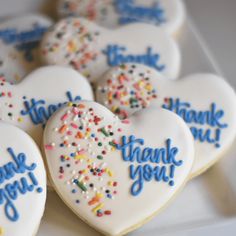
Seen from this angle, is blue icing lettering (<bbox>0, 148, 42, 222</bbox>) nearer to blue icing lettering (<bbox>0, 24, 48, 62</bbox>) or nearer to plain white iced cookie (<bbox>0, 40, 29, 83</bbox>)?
plain white iced cookie (<bbox>0, 40, 29, 83</bbox>)

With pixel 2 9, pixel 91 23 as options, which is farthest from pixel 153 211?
pixel 2 9

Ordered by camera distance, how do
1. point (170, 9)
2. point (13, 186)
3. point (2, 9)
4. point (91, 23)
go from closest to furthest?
point (13, 186), point (91, 23), point (170, 9), point (2, 9)

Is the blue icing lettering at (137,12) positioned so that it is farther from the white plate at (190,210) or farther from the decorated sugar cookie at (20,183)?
the decorated sugar cookie at (20,183)

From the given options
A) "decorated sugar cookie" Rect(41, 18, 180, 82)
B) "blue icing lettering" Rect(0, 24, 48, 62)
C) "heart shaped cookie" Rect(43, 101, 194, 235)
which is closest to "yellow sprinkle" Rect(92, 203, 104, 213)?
"heart shaped cookie" Rect(43, 101, 194, 235)

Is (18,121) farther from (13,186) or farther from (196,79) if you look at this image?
(196,79)

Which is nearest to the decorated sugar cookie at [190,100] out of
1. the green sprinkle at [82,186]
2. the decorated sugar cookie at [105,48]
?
the decorated sugar cookie at [105,48]

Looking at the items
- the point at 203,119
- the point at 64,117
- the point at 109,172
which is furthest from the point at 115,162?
the point at 203,119
